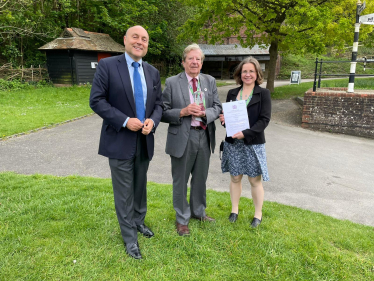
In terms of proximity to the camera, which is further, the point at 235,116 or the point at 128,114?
the point at 235,116

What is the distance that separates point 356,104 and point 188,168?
25.3 ft

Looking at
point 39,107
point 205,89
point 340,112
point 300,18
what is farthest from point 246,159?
point 39,107

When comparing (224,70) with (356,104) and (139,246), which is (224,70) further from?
(139,246)

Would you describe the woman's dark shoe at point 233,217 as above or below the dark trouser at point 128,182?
below

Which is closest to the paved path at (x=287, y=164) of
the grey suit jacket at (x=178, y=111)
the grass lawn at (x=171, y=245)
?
the grass lawn at (x=171, y=245)

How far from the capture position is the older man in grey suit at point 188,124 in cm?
312

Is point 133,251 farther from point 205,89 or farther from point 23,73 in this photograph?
point 23,73

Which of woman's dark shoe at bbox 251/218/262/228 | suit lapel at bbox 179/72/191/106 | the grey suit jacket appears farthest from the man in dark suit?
woman's dark shoe at bbox 251/218/262/228

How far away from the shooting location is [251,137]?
10.7 ft

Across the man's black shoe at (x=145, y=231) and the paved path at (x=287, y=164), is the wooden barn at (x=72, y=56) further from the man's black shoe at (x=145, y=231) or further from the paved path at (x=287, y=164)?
the man's black shoe at (x=145, y=231)

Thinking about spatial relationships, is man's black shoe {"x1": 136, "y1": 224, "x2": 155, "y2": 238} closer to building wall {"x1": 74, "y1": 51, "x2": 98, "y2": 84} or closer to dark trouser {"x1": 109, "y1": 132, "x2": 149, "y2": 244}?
dark trouser {"x1": 109, "y1": 132, "x2": 149, "y2": 244}

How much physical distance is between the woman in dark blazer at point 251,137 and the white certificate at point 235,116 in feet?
0.19

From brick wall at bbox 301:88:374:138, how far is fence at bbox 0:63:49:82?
18.0 m

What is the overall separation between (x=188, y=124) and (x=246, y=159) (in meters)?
0.85
